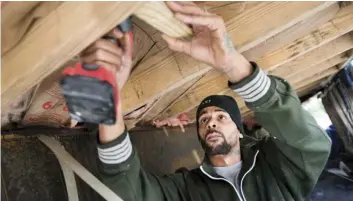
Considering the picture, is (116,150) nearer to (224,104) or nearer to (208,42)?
(208,42)

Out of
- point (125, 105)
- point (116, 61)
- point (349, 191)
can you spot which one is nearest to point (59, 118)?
point (125, 105)

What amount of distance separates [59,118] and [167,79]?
1.33 feet

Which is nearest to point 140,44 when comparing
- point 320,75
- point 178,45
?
point 178,45

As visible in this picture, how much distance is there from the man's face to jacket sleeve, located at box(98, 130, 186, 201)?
0.27m

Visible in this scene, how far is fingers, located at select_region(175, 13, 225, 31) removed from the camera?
102cm

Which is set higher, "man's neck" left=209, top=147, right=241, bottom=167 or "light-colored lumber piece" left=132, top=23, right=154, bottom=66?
"light-colored lumber piece" left=132, top=23, right=154, bottom=66

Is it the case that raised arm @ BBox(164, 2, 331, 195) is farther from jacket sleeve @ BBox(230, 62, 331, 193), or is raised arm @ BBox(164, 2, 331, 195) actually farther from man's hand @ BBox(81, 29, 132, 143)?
man's hand @ BBox(81, 29, 132, 143)

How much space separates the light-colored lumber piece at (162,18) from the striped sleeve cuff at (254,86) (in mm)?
267

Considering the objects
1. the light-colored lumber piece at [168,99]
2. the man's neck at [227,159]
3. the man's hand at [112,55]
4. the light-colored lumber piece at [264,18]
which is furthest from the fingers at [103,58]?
the man's neck at [227,159]

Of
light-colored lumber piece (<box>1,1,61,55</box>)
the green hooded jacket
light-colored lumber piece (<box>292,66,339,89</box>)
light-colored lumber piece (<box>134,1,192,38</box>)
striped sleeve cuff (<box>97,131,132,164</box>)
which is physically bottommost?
the green hooded jacket

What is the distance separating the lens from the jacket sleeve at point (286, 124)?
133 centimetres

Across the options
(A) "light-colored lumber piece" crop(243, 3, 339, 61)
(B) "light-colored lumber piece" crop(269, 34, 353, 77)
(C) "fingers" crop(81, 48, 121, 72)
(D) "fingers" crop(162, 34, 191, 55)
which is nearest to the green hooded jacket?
(D) "fingers" crop(162, 34, 191, 55)

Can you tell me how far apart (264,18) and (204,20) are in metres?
0.37

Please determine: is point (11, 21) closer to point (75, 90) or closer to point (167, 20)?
point (75, 90)
